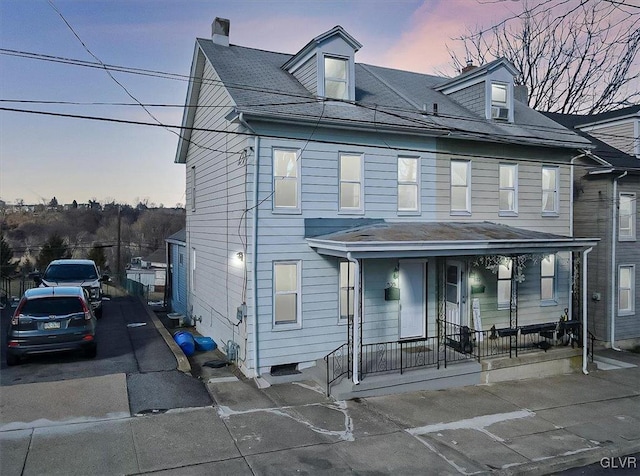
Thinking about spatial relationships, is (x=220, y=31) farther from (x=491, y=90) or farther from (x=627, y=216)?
(x=627, y=216)

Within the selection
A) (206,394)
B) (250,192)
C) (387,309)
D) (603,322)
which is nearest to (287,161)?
(250,192)

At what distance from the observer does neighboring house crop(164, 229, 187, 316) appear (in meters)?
18.2

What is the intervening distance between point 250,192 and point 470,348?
678 centimetres

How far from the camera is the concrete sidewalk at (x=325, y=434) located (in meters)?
6.61

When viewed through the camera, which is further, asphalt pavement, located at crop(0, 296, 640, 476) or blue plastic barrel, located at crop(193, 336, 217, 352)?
blue plastic barrel, located at crop(193, 336, 217, 352)

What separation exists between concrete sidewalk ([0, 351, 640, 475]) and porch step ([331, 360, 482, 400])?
21cm

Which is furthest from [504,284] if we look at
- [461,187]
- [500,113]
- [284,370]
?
[284,370]

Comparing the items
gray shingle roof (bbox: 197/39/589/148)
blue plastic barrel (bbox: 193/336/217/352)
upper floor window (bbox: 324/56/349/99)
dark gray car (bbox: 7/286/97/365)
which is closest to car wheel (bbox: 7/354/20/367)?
dark gray car (bbox: 7/286/97/365)

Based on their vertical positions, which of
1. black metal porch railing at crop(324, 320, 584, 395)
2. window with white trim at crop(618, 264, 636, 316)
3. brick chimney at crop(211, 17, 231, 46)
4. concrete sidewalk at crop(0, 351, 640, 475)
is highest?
brick chimney at crop(211, 17, 231, 46)

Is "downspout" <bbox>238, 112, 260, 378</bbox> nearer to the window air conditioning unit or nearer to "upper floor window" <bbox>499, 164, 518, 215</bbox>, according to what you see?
"upper floor window" <bbox>499, 164, 518, 215</bbox>

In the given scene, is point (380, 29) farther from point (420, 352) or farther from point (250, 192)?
point (420, 352)

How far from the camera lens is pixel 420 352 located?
11.6 meters

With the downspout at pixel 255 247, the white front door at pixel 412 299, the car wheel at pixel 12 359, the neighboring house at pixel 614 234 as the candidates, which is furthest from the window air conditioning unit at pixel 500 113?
the car wheel at pixel 12 359

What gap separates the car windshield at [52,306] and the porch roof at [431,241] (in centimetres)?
553
